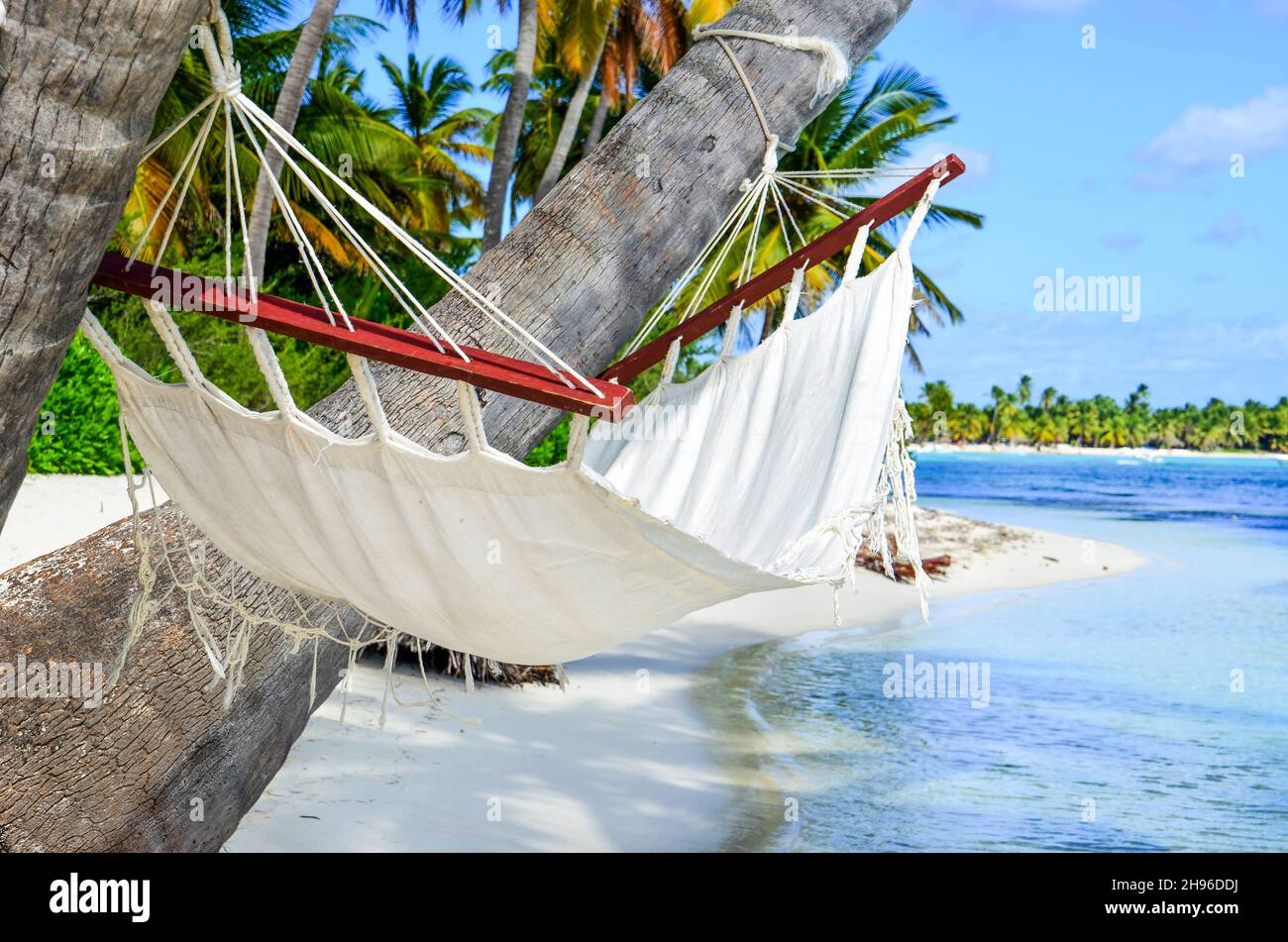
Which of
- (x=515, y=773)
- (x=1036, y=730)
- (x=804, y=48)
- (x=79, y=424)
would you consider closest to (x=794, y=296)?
(x=804, y=48)

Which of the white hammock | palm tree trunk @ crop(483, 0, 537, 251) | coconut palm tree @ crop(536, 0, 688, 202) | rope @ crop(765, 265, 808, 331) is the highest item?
coconut palm tree @ crop(536, 0, 688, 202)

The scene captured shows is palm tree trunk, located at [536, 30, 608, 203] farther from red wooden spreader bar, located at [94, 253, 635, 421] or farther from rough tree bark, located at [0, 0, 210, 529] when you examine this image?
rough tree bark, located at [0, 0, 210, 529]

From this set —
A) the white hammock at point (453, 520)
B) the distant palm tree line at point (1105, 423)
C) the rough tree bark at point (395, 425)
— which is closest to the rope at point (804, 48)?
the rough tree bark at point (395, 425)

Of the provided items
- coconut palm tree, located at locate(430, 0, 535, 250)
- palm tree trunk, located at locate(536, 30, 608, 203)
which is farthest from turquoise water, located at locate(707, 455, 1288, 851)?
palm tree trunk, located at locate(536, 30, 608, 203)

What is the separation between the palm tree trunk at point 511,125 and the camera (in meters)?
8.33

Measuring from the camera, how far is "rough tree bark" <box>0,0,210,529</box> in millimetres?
1000

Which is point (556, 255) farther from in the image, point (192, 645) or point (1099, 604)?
point (1099, 604)

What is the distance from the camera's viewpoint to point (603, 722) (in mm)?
4816

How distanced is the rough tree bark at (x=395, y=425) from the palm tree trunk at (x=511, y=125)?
6.49 metres

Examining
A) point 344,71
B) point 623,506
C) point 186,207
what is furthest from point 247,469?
point 344,71

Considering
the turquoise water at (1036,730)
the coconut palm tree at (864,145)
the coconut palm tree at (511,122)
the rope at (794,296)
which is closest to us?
the rope at (794,296)

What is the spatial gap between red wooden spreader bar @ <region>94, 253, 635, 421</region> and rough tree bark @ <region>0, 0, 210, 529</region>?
0.66 feet

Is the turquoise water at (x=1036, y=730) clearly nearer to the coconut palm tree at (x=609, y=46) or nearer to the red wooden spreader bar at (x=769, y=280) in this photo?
the red wooden spreader bar at (x=769, y=280)

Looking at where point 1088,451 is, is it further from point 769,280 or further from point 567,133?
point 769,280
